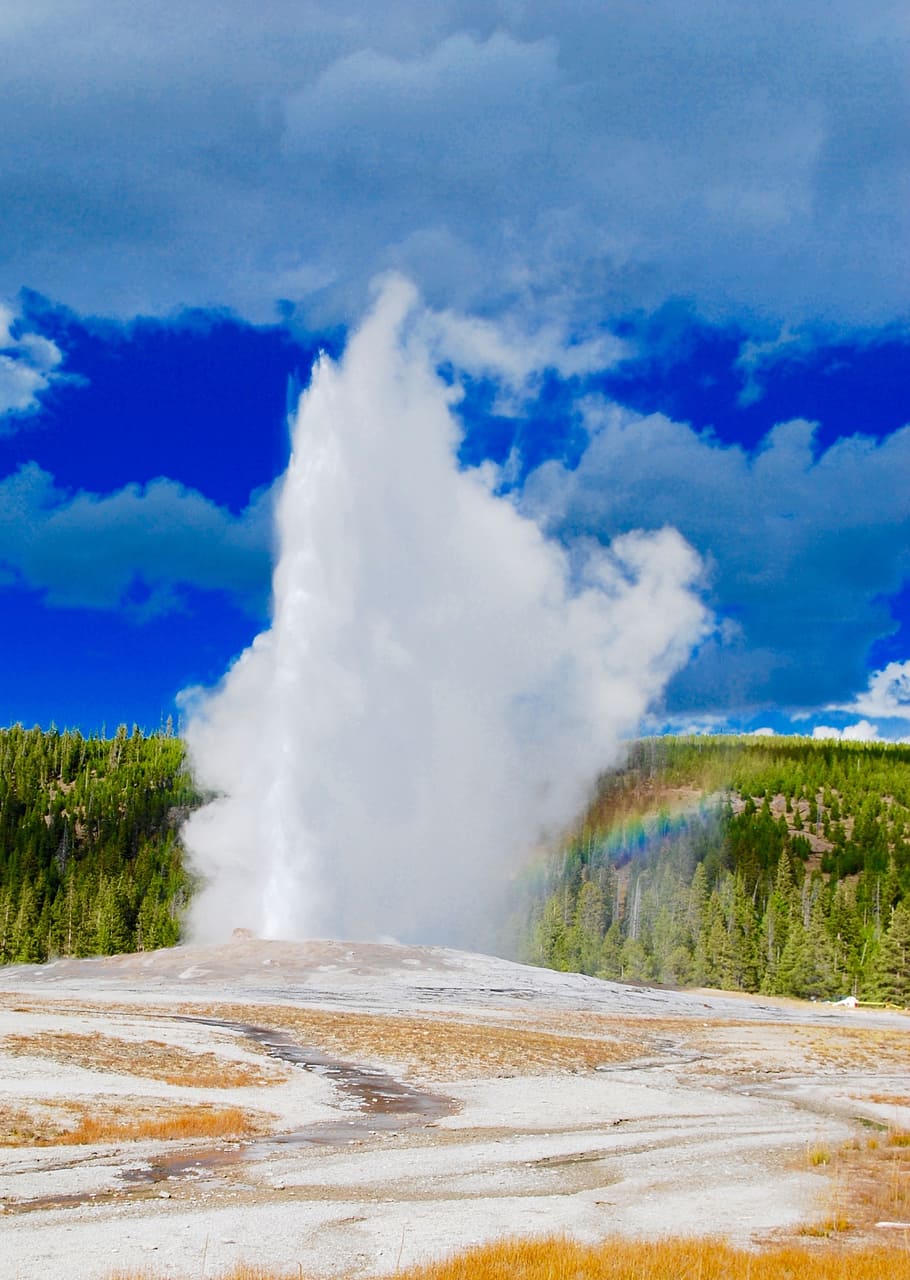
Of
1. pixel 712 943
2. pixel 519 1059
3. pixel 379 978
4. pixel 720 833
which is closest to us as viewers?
pixel 519 1059

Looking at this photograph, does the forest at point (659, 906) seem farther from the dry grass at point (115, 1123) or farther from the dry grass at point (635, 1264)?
the dry grass at point (635, 1264)

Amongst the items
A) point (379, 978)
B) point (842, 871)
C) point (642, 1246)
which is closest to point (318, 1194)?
point (642, 1246)

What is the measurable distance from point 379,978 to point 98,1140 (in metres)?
54.2

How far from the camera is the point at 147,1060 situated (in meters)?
35.7

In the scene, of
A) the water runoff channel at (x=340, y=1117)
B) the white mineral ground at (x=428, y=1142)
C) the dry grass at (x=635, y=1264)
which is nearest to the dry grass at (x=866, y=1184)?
the white mineral ground at (x=428, y=1142)

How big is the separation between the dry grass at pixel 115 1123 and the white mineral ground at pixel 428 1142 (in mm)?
546

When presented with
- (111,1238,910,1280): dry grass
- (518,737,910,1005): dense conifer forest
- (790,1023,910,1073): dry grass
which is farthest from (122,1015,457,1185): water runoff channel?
(518,737,910,1005): dense conifer forest

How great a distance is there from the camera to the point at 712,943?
124188mm

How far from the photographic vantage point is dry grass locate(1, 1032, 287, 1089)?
33.0 meters

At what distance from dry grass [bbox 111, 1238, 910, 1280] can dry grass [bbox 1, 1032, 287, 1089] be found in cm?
2013

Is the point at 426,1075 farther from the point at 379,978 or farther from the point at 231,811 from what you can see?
the point at 231,811

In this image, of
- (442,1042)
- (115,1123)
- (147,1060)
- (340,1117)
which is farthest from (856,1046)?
(115,1123)

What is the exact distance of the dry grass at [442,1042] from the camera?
4194 centimetres

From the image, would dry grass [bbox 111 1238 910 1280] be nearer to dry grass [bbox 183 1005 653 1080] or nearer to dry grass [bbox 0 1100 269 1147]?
dry grass [bbox 0 1100 269 1147]
